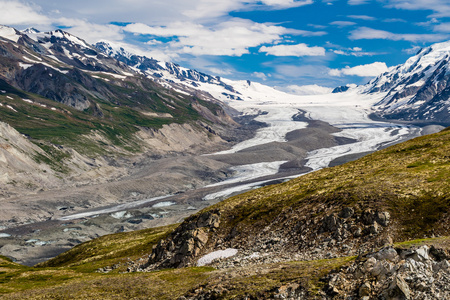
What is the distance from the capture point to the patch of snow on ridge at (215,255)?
51.3 meters

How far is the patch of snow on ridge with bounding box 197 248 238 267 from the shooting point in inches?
2021

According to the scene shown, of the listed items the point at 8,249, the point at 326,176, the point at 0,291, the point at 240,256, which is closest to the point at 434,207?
the point at 240,256

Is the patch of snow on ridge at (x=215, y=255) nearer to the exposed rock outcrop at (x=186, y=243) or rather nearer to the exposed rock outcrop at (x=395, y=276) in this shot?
the exposed rock outcrop at (x=186, y=243)

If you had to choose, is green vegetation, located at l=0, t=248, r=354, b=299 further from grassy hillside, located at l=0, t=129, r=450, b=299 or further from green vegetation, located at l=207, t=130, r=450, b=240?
green vegetation, located at l=207, t=130, r=450, b=240

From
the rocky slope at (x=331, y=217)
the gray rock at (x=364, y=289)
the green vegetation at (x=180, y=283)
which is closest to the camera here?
the gray rock at (x=364, y=289)

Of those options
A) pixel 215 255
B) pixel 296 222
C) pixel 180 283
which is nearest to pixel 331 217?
pixel 296 222

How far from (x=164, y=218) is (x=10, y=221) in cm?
6630

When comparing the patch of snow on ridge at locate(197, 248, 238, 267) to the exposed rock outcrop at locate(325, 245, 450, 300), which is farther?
the patch of snow on ridge at locate(197, 248, 238, 267)

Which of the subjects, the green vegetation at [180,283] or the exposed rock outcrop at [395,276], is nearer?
the exposed rock outcrop at [395,276]

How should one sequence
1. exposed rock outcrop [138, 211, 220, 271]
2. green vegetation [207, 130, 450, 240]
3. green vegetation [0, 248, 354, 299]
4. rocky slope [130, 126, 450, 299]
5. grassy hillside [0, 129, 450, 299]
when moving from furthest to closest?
exposed rock outcrop [138, 211, 220, 271] → green vegetation [207, 130, 450, 240] → rocky slope [130, 126, 450, 299] → grassy hillside [0, 129, 450, 299] → green vegetation [0, 248, 354, 299]

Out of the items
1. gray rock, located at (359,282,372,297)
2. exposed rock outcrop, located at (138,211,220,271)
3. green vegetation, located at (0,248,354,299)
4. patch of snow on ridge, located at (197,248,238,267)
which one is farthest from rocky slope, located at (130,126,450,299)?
green vegetation, located at (0,248,354,299)

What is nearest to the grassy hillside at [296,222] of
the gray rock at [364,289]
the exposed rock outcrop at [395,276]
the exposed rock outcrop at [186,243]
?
the exposed rock outcrop at [186,243]

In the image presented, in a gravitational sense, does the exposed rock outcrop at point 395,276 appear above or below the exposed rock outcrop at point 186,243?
above

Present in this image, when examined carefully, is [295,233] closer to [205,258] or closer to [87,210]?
[205,258]
